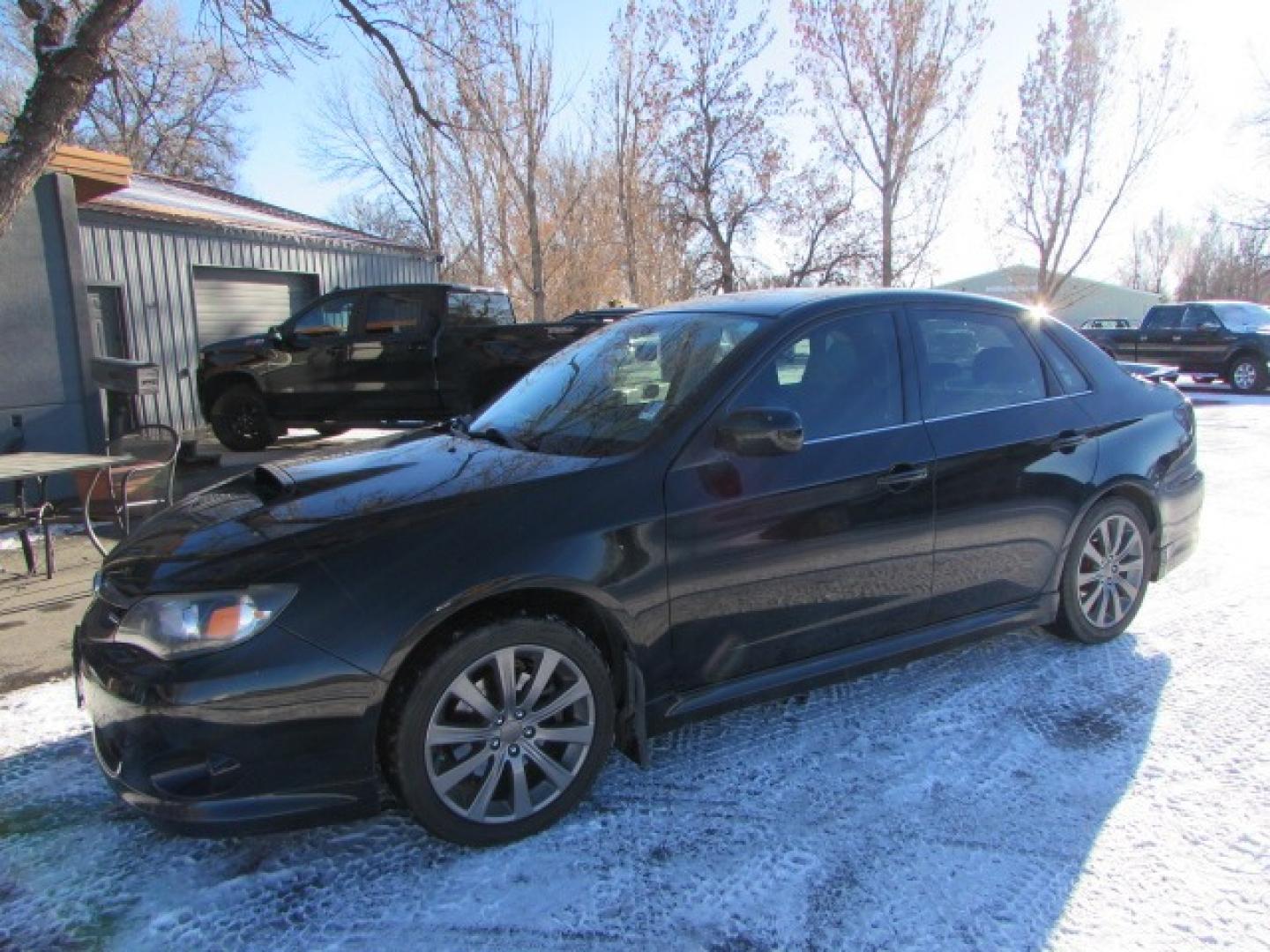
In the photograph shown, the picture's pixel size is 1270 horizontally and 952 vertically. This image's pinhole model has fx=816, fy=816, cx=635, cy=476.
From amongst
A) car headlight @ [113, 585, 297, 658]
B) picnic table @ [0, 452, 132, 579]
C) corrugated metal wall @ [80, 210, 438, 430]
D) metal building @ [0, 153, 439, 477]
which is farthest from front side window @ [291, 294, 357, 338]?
car headlight @ [113, 585, 297, 658]

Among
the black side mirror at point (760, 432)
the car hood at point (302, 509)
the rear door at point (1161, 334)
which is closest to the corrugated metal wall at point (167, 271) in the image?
the car hood at point (302, 509)

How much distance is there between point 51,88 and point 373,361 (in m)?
4.42

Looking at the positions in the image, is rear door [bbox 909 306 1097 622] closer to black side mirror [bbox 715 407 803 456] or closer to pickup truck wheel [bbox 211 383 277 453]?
black side mirror [bbox 715 407 803 456]

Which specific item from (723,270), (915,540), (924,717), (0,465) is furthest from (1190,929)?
(723,270)

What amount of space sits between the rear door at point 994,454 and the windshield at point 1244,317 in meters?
17.0

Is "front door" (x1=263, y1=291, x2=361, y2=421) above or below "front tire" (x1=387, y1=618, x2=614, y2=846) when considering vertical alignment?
above

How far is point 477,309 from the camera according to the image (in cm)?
968

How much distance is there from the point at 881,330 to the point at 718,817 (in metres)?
1.96

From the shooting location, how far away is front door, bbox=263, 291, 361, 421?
31.7 ft

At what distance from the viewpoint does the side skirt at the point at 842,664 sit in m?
2.75

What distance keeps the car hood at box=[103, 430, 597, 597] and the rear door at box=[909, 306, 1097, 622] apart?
153cm

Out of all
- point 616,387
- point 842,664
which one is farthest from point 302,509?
point 842,664

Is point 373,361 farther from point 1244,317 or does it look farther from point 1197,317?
point 1244,317

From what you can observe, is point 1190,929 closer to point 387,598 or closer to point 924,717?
point 924,717
